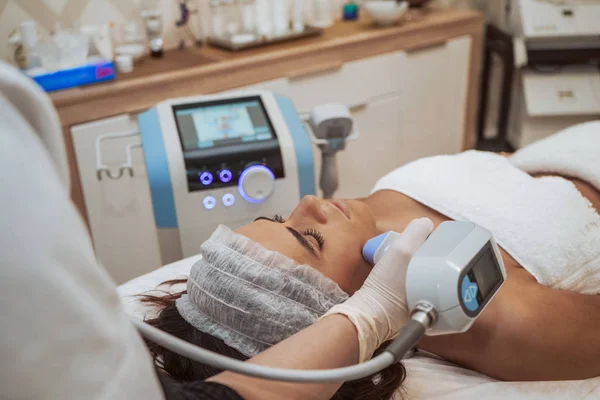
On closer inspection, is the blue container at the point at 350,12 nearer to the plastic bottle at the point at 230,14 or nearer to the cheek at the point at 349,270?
the plastic bottle at the point at 230,14

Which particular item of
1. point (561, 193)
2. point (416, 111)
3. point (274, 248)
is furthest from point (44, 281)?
point (416, 111)

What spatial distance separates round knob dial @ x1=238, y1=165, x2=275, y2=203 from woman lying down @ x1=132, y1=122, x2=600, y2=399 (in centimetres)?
20

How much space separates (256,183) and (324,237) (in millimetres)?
301

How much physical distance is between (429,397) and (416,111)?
2.05 m

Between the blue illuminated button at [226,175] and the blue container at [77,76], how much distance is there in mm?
977

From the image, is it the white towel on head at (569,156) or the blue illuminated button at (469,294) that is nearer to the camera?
the blue illuminated button at (469,294)

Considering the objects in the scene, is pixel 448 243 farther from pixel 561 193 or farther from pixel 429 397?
pixel 561 193

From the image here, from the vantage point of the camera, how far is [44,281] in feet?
1.59

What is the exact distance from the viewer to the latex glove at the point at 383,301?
3.16ft

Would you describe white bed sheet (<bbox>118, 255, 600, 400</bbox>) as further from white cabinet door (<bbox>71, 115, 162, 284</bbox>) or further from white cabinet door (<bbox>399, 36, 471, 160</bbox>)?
white cabinet door (<bbox>399, 36, 471, 160</bbox>)

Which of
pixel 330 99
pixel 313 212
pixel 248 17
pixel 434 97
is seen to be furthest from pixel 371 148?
pixel 313 212

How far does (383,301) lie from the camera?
39.0 inches

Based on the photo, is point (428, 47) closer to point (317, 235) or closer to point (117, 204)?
point (117, 204)

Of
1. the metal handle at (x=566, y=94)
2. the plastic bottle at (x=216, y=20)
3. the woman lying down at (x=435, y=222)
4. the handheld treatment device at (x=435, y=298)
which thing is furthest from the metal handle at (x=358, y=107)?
the handheld treatment device at (x=435, y=298)
